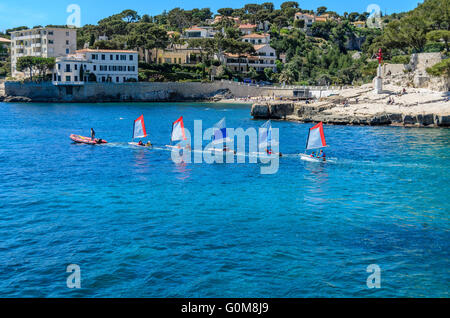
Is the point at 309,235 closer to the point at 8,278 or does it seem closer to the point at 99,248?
the point at 99,248

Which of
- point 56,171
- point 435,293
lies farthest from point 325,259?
point 56,171

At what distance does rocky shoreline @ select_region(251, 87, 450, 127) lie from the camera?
8094cm

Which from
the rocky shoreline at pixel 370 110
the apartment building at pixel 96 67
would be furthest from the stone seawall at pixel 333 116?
the apartment building at pixel 96 67

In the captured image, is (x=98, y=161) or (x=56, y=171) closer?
(x=56, y=171)

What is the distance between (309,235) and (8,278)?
15.2 m

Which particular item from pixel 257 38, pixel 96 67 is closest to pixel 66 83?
pixel 96 67

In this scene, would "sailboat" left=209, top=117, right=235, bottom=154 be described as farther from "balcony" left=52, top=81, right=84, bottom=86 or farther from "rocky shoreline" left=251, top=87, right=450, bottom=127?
"balcony" left=52, top=81, right=84, bottom=86

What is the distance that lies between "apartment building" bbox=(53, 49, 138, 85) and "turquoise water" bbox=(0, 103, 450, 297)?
88.2 m

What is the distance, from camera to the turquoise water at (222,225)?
834 inches

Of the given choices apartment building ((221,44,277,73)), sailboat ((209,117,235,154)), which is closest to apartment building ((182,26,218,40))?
apartment building ((221,44,277,73))

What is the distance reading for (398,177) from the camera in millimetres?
43000
